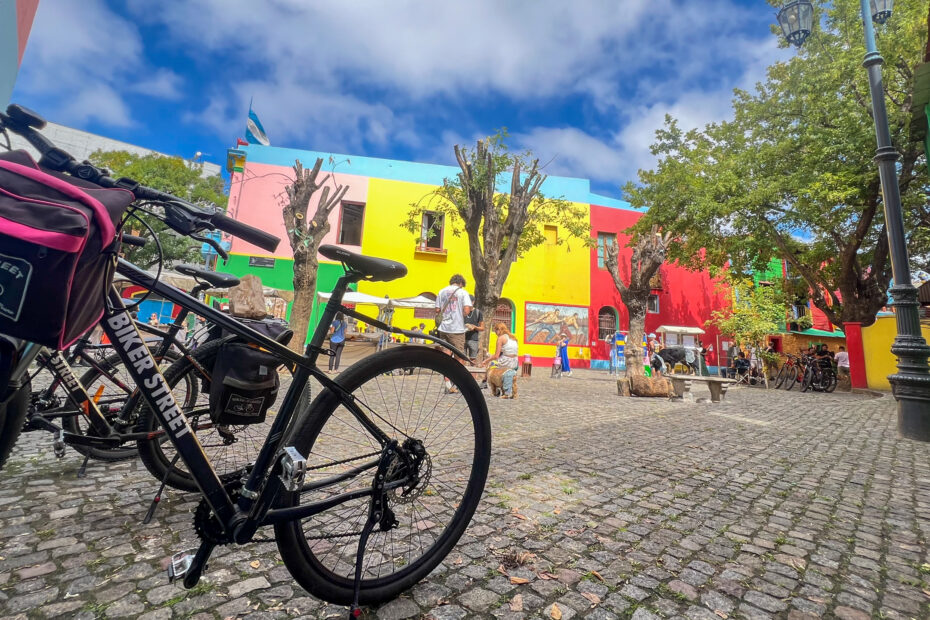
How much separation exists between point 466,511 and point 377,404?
651 mm

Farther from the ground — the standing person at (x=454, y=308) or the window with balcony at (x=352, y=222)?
the window with balcony at (x=352, y=222)

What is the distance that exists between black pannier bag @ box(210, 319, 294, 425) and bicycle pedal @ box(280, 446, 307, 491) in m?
0.33

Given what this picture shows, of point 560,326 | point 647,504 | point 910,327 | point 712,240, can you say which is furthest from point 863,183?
point 647,504

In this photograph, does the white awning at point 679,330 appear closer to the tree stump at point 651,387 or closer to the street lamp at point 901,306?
the tree stump at point 651,387

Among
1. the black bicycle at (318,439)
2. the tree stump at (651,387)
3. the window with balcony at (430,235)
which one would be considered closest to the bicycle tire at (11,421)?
the black bicycle at (318,439)

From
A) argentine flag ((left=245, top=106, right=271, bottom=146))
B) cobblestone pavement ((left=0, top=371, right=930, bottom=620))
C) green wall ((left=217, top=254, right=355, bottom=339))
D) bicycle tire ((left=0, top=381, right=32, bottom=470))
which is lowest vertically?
cobblestone pavement ((left=0, top=371, right=930, bottom=620))

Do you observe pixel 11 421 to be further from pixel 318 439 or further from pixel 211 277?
pixel 211 277

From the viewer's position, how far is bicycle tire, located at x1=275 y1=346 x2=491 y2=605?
1439 millimetres

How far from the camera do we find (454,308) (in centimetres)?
788

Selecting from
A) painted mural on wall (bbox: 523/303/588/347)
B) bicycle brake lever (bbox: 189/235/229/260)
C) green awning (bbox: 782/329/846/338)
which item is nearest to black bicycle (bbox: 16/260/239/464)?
bicycle brake lever (bbox: 189/235/229/260)

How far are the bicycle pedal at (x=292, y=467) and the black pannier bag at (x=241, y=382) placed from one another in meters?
0.33

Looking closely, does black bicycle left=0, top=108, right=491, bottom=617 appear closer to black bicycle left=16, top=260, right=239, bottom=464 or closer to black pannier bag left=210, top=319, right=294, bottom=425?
black pannier bag left=210, top=319, right=294, bottom=425

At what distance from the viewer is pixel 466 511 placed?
1840 mm

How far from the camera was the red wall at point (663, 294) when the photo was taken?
22.2 meters
